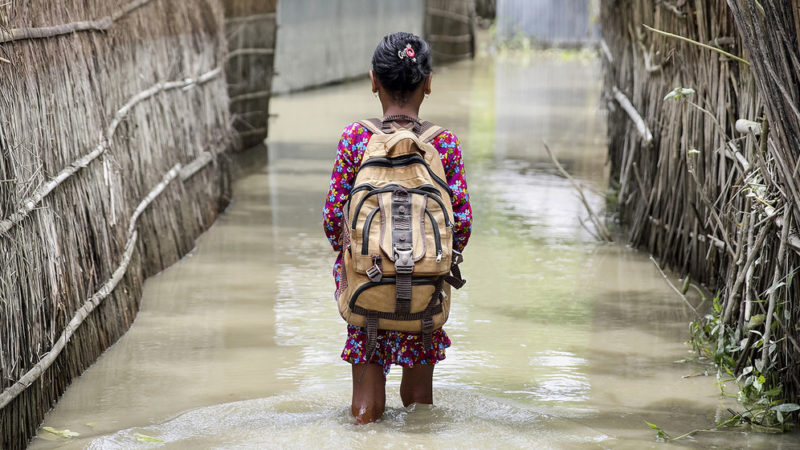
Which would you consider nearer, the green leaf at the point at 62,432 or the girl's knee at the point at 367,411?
the girl's knee at the point at 367,411

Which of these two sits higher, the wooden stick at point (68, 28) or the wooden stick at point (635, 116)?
the wooden stick at point (68, 28)

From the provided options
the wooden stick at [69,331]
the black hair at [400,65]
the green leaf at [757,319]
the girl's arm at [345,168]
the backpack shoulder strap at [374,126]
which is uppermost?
the black hair at [400,65]

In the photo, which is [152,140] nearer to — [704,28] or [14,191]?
[14,191]

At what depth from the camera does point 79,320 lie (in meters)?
4.04

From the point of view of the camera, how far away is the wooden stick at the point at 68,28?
3588mm

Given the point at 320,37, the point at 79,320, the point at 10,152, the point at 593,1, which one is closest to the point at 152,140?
the point at 79,320

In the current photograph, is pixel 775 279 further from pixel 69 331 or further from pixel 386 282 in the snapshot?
pixel 69 331

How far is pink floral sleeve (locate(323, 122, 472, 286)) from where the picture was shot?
3137mm

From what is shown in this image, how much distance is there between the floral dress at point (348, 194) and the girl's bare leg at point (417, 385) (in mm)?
82

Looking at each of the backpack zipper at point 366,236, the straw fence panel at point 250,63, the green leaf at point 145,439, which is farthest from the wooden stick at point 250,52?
the backpack zipper at point 366,236

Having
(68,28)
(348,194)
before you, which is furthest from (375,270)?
(68,28)

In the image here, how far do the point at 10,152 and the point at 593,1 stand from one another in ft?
60.2

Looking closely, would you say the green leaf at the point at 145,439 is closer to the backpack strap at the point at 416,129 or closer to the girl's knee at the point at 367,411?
the girl's knee at the point at 367,411

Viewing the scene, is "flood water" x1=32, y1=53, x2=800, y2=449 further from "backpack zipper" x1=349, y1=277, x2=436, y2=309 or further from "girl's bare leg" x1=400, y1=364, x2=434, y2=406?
"backpack zipper" x1=349, y1=277, x2=436, y2=309
